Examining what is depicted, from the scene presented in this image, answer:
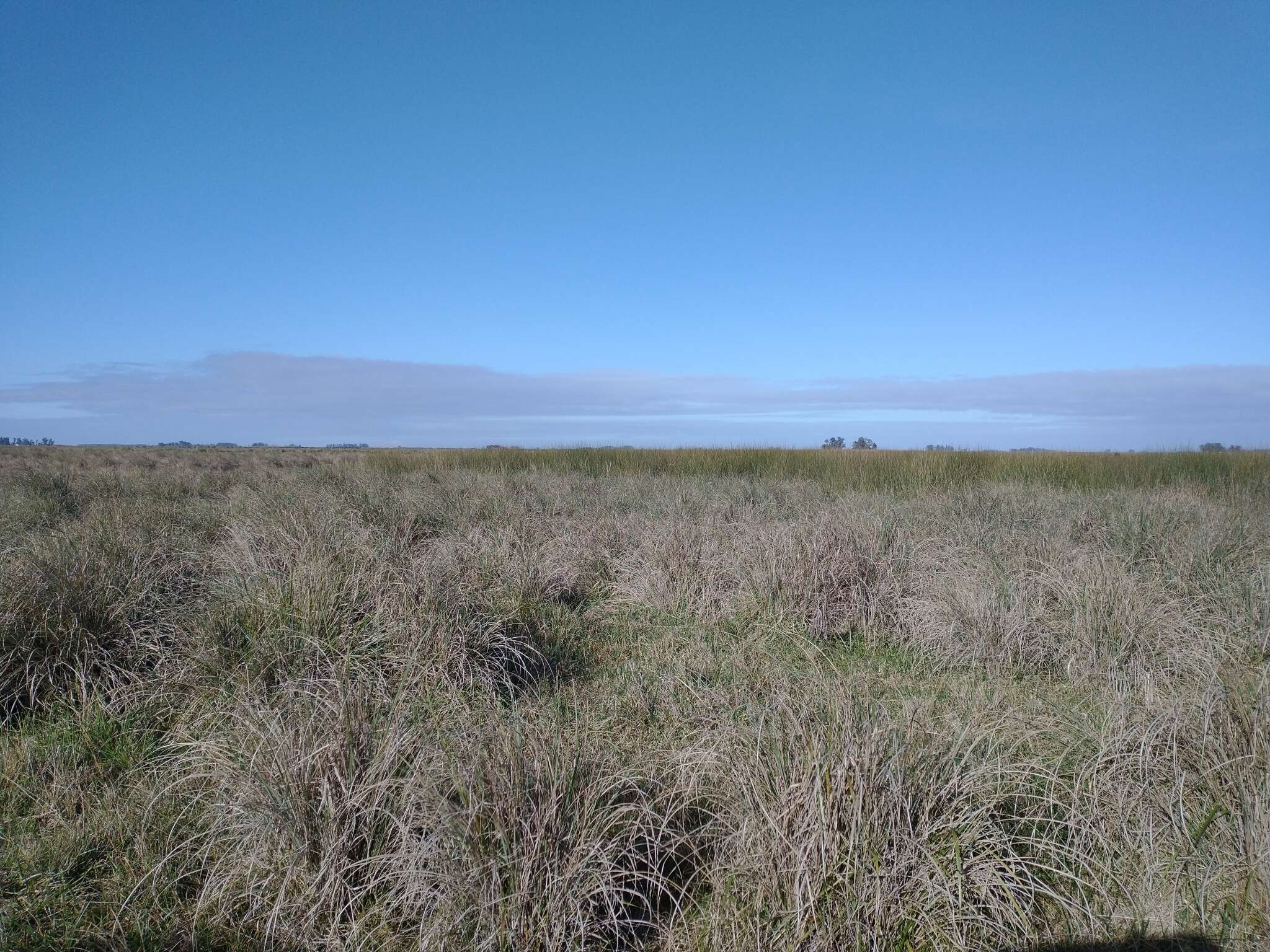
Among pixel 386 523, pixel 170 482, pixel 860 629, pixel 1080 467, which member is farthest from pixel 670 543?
pixel 1080 467

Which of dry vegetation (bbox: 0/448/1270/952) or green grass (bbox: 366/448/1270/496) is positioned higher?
green grass (bbox: 366/448/1270/496)

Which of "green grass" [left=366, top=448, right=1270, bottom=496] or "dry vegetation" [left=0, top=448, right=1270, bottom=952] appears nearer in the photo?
"dry vegetation" [left=0, top=448, right=1270, bottom=952]

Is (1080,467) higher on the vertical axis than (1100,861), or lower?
higher

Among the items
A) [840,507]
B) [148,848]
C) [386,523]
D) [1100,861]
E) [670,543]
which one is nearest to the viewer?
[1100,861]

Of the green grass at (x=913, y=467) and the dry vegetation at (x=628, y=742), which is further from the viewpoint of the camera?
the green grass at (x=913, y=467)

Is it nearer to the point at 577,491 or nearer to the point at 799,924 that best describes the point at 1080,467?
the point at 577,491

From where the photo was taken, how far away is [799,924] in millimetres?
1569

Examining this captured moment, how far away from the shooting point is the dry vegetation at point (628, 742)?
168 centimetres

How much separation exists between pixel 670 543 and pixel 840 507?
2.24 meters

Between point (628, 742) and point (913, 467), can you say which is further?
point (913, 467)

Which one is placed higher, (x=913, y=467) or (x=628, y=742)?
(x=913, y=467)

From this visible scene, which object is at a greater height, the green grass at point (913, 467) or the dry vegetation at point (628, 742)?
the green grass at point (913, 467)

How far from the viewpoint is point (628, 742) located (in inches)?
96.1

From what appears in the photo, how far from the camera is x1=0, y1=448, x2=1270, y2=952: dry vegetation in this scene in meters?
1.68
